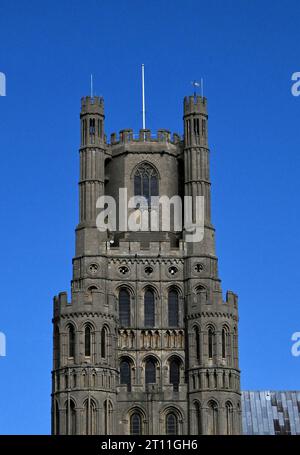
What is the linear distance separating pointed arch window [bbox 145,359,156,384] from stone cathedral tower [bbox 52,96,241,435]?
78mm

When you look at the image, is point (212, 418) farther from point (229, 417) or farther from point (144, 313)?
point (144, 313)

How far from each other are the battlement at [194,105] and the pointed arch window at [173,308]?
15.0 metres

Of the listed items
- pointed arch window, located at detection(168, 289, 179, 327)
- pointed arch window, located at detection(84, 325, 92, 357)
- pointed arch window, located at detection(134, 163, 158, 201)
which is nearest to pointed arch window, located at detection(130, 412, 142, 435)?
pointed arch window, located at detection(84, 325, 92, 357)

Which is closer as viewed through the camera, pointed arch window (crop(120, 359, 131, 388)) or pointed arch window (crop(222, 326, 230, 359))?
pointed arch window (crop(222, 326, 230, 359))

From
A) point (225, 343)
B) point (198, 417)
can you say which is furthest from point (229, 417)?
point (225, 343)

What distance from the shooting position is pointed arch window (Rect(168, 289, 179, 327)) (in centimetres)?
11779

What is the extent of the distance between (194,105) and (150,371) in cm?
2209

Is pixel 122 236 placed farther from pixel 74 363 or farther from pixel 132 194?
pixel 74 363

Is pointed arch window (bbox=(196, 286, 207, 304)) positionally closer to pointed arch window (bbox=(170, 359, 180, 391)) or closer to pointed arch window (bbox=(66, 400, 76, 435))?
pointed arch window (bbox=(170, 359, 180, 391))

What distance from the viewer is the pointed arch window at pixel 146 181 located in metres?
122

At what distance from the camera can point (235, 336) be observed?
11644 centimetres
